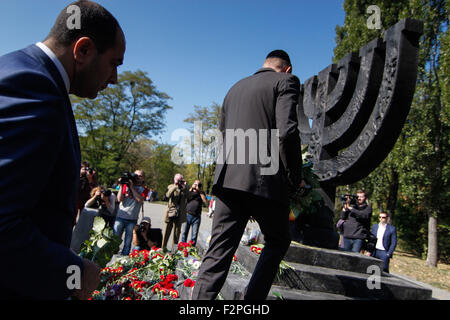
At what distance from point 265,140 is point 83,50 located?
1.41 metres

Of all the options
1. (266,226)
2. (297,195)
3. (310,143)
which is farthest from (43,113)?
(310,143)

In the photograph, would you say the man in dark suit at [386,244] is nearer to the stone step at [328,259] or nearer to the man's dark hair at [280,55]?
the stone step at [328,259]

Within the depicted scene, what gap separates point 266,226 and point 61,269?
1.54m

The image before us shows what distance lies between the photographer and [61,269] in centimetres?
76

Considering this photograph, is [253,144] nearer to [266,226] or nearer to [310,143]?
[266,226]

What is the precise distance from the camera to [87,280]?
86cm

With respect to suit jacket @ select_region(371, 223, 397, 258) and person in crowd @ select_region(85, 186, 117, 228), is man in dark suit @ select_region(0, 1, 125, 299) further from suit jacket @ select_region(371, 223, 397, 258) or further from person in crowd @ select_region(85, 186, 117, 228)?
suit jacket @ select_region(371, 223, 397, 258)

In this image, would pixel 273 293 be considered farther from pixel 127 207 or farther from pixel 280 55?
pixel 127 207

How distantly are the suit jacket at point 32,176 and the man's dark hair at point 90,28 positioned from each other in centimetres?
11

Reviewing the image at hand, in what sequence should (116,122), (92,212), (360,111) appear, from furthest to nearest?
(116,122)
(92,212)
(360,111)

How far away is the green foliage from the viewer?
2.60m

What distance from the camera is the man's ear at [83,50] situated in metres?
0.90

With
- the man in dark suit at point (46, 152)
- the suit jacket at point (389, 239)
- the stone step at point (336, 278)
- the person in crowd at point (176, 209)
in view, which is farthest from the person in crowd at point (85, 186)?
the suit jacket at point (389, 239)

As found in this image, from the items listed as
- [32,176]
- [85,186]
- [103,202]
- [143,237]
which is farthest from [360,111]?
[85,186]
